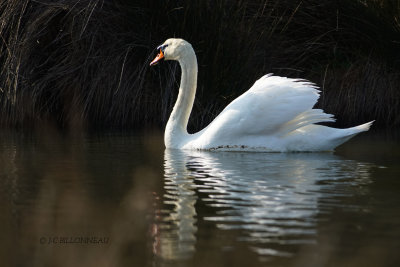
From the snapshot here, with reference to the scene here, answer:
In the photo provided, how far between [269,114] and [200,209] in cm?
332

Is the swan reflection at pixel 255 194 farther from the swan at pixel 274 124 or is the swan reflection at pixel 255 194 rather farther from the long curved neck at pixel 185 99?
the long curved neck at pixel 185 99

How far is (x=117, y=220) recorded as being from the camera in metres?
4.71

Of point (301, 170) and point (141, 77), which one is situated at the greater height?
point (141, 77)

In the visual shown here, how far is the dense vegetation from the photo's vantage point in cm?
1115

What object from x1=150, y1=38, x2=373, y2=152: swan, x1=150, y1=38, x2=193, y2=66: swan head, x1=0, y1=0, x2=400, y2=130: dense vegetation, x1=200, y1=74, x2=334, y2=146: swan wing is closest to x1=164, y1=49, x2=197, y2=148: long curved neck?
x1=150, y1=38, x2=193, y2=66: swan head

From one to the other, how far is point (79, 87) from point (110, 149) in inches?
126

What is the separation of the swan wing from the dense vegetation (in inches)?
104

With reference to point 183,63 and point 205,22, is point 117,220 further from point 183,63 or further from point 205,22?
point 205,22

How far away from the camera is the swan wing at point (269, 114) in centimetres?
817

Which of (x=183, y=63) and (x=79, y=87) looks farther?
(x=79, y=87)

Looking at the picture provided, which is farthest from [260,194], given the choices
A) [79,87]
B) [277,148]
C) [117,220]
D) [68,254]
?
[79,87]

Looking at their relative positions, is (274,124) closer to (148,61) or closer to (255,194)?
(255,194)

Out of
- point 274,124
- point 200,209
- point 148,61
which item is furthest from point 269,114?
point 148,61

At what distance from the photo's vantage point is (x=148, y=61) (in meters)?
11.4
